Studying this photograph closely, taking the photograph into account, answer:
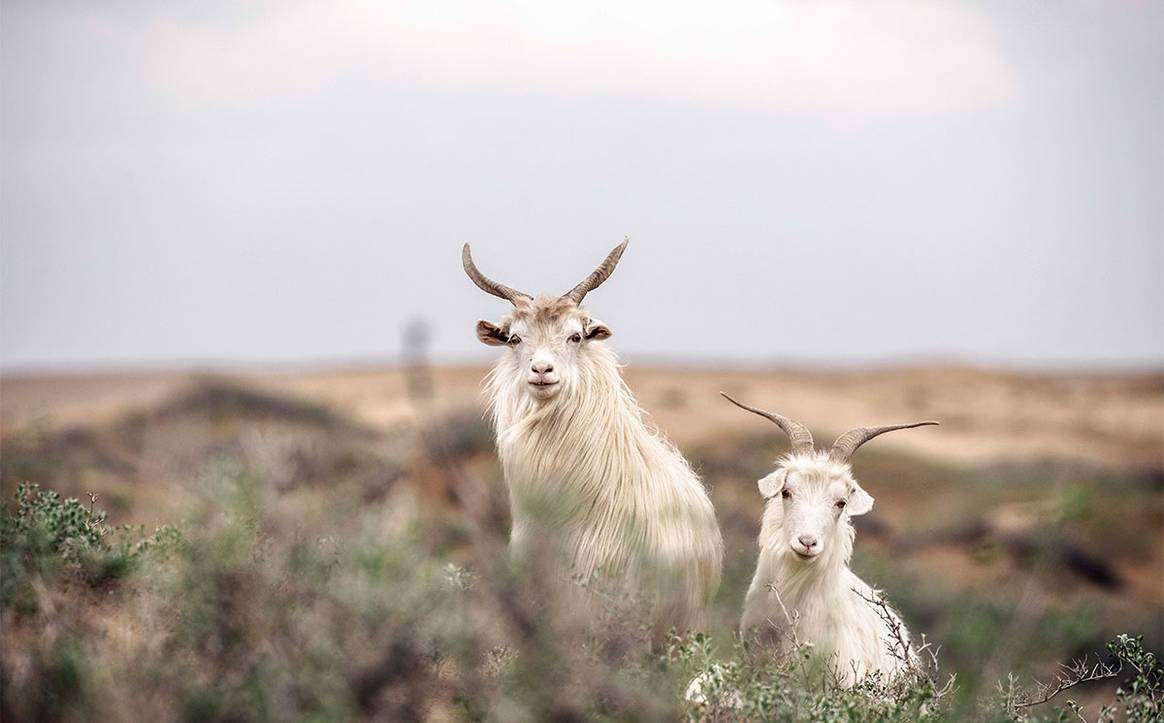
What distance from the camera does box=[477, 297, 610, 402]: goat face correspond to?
9.08 metres

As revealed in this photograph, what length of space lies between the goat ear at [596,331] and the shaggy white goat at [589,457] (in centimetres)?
1

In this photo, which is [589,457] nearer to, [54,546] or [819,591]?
[819,591]

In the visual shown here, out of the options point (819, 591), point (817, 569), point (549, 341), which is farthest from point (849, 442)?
point (549, 341)

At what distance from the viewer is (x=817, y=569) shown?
862cm

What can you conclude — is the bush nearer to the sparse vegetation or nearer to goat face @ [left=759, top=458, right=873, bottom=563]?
the sparse vegetation

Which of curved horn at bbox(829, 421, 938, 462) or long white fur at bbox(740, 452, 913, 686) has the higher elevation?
curved horn at bbox(829, 421, 938, 462)

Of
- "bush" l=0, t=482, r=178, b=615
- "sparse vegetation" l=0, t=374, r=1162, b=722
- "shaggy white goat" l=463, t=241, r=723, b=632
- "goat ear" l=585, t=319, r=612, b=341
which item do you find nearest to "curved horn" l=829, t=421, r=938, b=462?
"shaggy white goat" l=463, t=241, r=723, b=632

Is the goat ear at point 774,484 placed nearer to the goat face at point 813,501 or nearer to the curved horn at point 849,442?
the goat face at point 813,501

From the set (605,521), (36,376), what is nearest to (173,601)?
(605,521)

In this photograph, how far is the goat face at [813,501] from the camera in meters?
8.44

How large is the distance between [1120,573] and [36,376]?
161ft

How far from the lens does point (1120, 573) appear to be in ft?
82.5

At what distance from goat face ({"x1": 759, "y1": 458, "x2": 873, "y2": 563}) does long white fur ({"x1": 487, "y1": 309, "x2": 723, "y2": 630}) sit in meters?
0.62

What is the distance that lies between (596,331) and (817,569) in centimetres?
210
